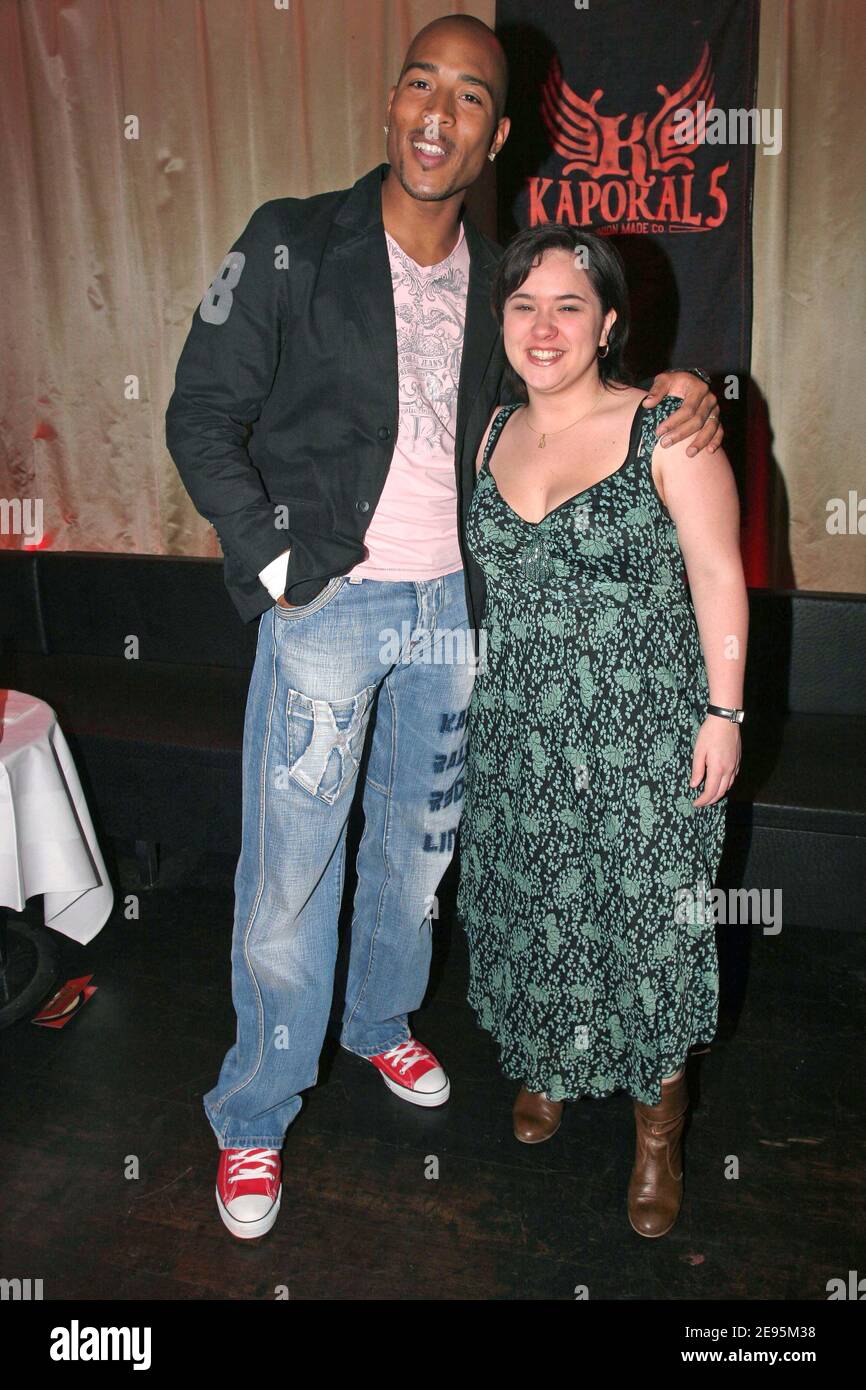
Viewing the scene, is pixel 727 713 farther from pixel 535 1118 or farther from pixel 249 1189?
pixel 249 1189

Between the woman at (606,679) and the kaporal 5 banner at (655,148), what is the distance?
4.56 ft

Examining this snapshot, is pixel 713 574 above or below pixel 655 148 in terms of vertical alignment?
below

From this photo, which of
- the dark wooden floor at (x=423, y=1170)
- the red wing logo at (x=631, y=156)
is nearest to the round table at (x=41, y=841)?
the dark wooden floor at (x=423, y=1170)

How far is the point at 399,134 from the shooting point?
63.5 inches

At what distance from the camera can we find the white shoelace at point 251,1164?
1.81m

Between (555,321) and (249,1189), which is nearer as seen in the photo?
(555,321)

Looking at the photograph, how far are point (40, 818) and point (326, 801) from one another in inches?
31.4

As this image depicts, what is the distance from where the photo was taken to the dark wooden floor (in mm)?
1698

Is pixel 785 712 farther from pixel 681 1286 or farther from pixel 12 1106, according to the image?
pixel 12 1106

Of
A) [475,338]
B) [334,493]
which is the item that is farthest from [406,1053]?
[475,338]

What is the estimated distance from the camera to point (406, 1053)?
213cm

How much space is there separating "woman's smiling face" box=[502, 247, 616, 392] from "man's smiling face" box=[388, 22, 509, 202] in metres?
0.20
